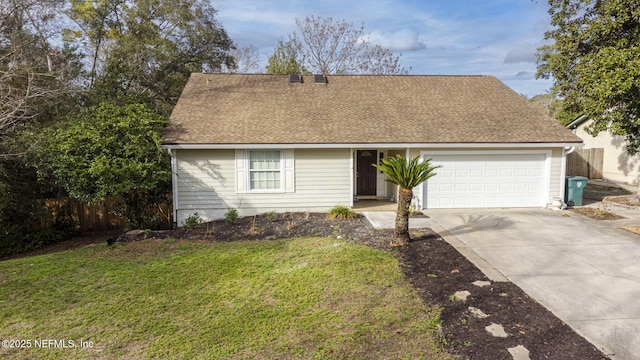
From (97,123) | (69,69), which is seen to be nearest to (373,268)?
(97,123)

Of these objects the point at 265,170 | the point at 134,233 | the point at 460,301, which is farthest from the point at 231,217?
the point at 460,301

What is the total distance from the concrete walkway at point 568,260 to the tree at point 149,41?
1401 cm

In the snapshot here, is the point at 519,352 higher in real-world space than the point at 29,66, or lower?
lower

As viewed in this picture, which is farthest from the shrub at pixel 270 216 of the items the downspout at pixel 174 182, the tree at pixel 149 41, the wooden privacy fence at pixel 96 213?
the tree at pixel 149 41

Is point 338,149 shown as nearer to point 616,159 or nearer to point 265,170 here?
point 265,170

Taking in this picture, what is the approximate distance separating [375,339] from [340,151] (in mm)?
8238

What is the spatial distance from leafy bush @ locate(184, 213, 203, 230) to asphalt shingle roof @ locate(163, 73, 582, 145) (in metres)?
2.34

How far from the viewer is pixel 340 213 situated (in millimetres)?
11555

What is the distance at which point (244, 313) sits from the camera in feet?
18.1

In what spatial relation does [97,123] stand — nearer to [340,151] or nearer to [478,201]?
[340,151]

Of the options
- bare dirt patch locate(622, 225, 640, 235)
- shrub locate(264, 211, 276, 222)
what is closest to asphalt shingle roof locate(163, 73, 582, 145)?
shrub locate(264, 211, 276, 222)

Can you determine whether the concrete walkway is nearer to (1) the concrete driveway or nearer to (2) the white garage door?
(1) the concrete driveway

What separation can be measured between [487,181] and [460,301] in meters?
8.27

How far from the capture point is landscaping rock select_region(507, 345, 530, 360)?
427 cm
